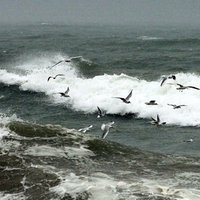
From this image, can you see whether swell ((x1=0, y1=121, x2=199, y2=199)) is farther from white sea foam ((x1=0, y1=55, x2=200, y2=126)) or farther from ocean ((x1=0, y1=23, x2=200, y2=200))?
white sea foam ((x1=0, y1=55, x2=200, y2=126))

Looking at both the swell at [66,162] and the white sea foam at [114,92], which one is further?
the white sea foam at [114,92]

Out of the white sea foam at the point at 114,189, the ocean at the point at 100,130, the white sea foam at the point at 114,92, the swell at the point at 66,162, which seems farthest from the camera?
the white sea foam at the point at 114,92

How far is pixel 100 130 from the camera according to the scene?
23266 mm

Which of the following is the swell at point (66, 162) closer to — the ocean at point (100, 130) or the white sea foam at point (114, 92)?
the ocean at point (100, 130)

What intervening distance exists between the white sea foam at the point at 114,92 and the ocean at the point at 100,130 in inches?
2.8

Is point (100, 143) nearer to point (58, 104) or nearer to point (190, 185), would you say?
point (190, 185)

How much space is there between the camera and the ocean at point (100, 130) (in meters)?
12.1

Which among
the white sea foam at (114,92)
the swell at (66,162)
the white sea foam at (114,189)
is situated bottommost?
the white sea foam at (114,92)

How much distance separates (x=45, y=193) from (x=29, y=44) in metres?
61.0

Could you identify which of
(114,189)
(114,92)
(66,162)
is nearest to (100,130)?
(66,162)

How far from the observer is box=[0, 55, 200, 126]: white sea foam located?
26.5 metres

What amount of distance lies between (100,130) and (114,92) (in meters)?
9.55

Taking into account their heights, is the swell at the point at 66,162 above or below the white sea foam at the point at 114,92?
above

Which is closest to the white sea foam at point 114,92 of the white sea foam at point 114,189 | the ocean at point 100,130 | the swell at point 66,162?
the ocean at point 100,130
